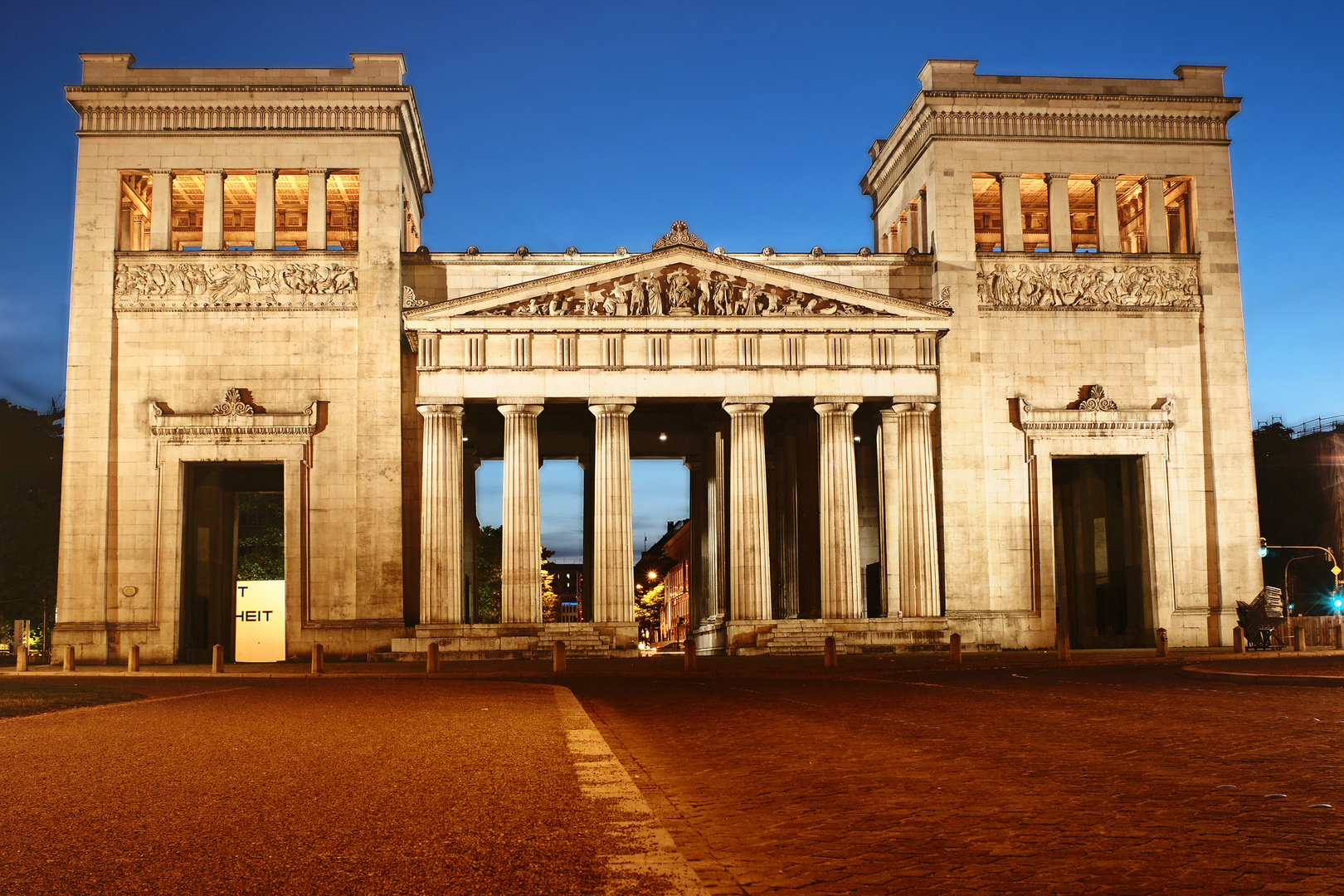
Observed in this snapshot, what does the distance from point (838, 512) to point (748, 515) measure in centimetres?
365

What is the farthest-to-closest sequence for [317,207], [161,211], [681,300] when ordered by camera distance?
[317,207], [161,211], [681,300]

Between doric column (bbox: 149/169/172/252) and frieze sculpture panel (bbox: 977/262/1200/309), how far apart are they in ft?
116

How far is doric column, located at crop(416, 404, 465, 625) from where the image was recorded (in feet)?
162

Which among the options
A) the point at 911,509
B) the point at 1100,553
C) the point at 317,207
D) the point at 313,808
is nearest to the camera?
the point at 313,808

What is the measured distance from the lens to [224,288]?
173 ft

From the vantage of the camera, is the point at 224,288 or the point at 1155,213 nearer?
the point at 224,288

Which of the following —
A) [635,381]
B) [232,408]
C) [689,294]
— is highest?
[689,294]

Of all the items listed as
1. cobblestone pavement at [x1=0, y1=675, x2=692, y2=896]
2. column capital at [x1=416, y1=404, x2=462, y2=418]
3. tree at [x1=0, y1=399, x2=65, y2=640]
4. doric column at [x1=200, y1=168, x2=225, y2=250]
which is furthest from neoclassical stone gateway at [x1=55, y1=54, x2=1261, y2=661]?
cobblestone pavement at [x1=0, y1=675, x2=692, y2=896]

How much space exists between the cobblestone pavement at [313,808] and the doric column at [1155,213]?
148 ft

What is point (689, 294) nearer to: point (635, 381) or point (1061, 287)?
point (635, 381)

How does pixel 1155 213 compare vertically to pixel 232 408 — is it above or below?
above

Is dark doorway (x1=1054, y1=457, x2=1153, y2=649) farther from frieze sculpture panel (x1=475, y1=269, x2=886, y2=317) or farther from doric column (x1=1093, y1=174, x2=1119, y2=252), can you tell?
frieze sculpture panel (x1=475, y1=269, x2=886, y2=317)

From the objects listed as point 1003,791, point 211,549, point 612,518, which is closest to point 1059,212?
point 612,518

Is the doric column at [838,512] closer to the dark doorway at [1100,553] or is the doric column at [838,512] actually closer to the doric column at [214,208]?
the dark doorway at [1100,553]
